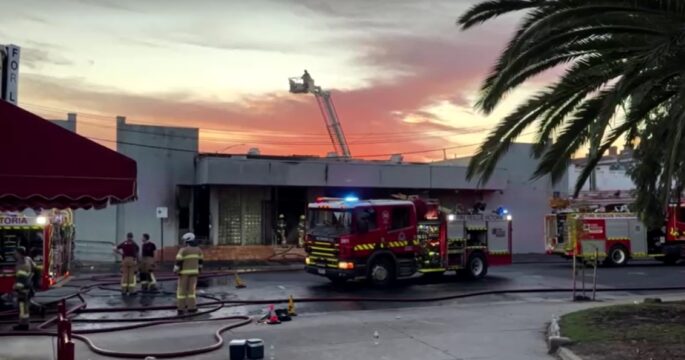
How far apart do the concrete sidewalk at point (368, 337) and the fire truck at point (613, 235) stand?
1492 cm

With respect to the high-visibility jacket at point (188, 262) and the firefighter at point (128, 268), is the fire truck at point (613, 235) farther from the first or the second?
the high-visibility jacket at point (188, 262)

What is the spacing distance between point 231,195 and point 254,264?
13.4 ft

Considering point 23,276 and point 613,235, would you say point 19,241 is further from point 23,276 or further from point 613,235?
point 613,235

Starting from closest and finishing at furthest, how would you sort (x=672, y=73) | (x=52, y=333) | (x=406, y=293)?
(x=672, y=73), (x=52, y=333), (x=406, y=293)

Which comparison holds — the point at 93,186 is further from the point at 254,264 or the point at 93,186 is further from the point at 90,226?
the point at 90,226

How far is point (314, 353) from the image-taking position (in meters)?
10.0

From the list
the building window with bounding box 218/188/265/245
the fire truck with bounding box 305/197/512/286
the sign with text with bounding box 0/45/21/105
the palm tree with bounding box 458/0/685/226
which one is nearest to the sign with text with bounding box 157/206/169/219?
the building window with bounding box 218/188/265/245

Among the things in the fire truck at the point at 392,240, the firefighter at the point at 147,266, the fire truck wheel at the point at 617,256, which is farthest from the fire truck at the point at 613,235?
the firefighter at the point at 147,266

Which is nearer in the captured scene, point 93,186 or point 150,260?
point 93,186

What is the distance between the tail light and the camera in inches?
749

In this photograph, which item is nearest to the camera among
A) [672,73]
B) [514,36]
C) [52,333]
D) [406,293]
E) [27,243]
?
[672,73]

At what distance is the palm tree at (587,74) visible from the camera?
8.61 metres

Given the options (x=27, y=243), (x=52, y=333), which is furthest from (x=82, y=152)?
(x=27, y=243)

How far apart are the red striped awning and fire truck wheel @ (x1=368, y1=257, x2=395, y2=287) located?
13.4m
